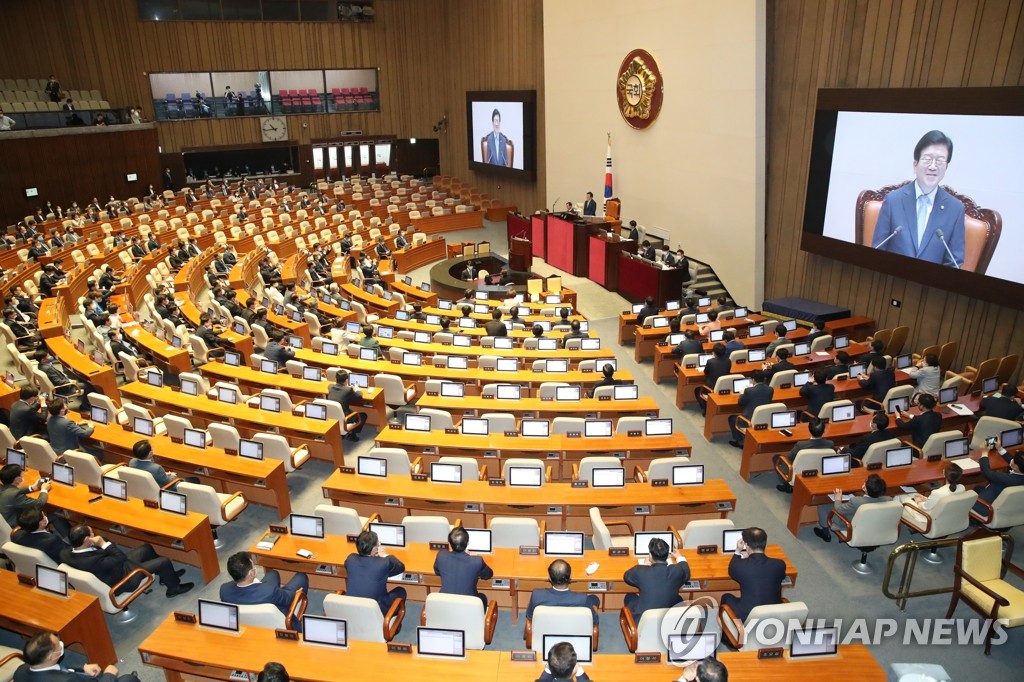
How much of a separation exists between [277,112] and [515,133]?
13.5m

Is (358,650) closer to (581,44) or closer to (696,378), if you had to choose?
(696,378)

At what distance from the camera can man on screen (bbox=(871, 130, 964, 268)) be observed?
12.0 m

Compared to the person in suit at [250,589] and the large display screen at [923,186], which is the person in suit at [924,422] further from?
the person in suit at [250,589]

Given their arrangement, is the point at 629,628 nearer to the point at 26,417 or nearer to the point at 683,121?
the point at 26,417

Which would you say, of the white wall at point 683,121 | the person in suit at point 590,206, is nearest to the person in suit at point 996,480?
the white wall at point 683,121

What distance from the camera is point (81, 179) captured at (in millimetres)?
26672

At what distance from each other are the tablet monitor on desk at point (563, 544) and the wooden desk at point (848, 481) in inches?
123

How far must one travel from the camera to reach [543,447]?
8.80 metres

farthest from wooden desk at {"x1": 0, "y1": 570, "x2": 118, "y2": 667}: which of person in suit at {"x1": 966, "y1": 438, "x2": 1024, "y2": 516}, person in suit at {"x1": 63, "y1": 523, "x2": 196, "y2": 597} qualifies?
person in suit at {"x1": 966, "y1": 438, "x2": 1024, "y2": 516}

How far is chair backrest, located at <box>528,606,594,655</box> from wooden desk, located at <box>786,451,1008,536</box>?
12.6 ft

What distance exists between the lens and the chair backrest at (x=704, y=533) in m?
6.73

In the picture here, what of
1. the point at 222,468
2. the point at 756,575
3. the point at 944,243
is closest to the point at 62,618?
the point at 222,468

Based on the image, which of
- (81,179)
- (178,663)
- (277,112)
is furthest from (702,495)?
(277,112)

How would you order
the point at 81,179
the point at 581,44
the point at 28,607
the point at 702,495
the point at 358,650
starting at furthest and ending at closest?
the point at 81,179
the point at 581,44
the point at 702,495
the point at 28,607
the point at 358,650
